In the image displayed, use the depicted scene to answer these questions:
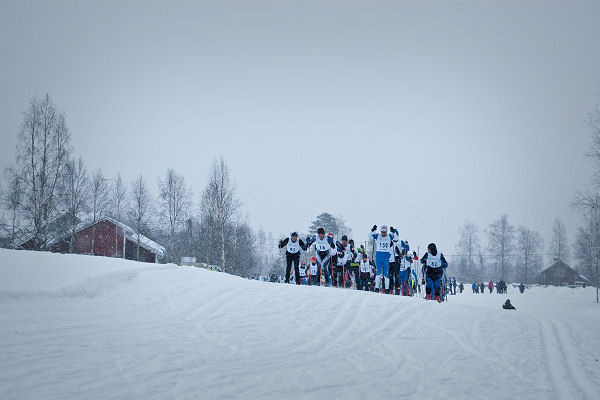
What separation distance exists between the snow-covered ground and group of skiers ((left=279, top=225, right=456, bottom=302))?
3.20 meters

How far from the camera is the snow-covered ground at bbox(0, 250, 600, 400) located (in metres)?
5.03

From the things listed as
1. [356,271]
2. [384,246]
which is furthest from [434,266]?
[356,271]

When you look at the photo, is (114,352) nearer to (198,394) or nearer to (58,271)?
(198,394)

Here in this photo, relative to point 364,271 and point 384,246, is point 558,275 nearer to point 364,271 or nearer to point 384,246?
point 364,271

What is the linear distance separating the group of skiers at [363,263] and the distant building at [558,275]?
59562 mm

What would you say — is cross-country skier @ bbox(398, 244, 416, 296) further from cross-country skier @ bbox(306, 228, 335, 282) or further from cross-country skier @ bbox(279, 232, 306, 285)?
cross-country skier @ bbox(279, 232, 306, 285)

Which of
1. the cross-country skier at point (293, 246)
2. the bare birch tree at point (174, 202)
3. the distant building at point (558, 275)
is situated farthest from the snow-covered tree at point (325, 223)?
the cross-country skier at point (293, 246)

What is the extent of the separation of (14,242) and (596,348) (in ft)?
84.4

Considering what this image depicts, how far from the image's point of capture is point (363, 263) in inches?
687

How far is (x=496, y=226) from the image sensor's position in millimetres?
74375

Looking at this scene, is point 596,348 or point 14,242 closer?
point 596,348

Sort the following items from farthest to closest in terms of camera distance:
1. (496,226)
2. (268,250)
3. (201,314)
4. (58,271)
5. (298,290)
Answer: (268,250)
(496,226)
(298,290)
(58,271)
(201,314)

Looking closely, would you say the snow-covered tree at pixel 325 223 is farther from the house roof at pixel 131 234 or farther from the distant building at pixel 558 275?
the distant building at pixel 558 275

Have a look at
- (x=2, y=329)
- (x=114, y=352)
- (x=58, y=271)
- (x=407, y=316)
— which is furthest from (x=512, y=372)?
(x=58, y=271)
